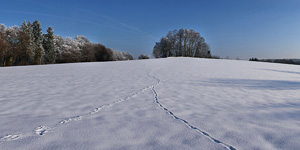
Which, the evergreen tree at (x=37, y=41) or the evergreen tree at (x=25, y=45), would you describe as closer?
the evergreen tree at (x=25, y=45)

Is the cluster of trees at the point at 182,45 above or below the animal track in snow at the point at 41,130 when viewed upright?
above

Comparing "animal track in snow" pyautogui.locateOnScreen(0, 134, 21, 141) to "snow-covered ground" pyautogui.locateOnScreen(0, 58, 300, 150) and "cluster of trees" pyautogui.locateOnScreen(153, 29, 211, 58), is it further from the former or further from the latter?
"cluster of trees" pyautogui.locateOnScreen(153, 29, 211, 58)

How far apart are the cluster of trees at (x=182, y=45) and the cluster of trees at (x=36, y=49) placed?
16051mm

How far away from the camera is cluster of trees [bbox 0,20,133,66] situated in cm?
2364

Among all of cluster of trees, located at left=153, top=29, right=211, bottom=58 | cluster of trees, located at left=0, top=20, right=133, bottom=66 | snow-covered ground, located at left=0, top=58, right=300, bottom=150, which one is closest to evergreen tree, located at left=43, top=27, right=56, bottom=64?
cluster of trees, located at left=0, top=20, right=133, bottom=66

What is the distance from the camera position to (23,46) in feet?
80.3

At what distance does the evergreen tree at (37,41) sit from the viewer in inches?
1079

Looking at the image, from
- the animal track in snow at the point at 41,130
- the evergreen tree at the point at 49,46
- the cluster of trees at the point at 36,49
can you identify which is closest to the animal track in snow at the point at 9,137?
the animal track in snow at the point at 41,130

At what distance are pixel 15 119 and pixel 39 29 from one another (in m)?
36.4

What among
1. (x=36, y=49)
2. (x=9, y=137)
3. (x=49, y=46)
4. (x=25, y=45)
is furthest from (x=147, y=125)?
(x=49, y=46)

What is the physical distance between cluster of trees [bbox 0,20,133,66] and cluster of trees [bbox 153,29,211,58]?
16.1 m

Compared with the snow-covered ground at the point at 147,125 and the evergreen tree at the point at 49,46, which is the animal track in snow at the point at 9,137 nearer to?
the snow-covered ground at the point at 147,125

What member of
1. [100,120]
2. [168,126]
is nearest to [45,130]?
[100,120]

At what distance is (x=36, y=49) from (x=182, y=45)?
33.4m
